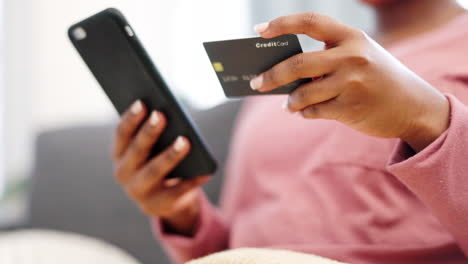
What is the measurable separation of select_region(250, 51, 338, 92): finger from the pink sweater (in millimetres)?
127

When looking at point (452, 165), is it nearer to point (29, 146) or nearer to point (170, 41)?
point (170, 41)

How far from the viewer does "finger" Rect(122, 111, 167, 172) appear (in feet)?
2.12

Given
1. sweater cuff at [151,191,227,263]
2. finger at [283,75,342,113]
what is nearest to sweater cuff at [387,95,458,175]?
finger at [283,75,342,113]

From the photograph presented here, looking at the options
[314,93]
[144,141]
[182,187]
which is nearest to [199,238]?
[182,187]

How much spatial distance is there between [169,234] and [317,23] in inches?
20.7

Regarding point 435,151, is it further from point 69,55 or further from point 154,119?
point 69,55

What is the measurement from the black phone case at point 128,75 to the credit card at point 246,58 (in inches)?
5.0

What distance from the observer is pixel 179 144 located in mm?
661

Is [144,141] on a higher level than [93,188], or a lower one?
higher

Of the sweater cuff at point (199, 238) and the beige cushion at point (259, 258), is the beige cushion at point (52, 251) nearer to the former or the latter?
the sweater cuff at point (199, 238)

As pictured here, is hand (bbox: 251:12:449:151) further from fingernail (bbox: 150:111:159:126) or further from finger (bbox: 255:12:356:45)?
fingernail (bbox: 150:111:159:126)

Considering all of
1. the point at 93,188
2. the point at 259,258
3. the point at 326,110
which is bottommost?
the point at 93,188

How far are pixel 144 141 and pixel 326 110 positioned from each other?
31 centimetres

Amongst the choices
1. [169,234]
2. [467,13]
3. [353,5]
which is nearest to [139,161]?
[169,234]
